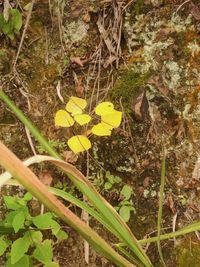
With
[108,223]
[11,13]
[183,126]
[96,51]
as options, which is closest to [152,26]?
[96,51]

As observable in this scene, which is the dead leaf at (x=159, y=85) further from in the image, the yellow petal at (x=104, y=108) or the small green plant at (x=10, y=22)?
the small green plant at (x=10, y=22)

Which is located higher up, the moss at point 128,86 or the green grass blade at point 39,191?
the green grass blade at point 39,191

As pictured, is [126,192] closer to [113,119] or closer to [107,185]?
[107,185]

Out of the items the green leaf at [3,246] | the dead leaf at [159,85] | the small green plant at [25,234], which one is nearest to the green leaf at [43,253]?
the small green plant at [25,234]

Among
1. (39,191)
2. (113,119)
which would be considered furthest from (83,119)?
(39,191)

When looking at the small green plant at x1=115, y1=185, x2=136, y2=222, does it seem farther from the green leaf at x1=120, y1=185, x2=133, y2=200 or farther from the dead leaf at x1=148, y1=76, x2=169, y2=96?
the dead leaf at x1=148, y1=76, x2=169, y2=96

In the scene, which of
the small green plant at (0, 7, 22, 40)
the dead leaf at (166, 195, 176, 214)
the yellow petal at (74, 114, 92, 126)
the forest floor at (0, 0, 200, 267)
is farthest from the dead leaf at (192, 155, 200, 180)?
the small green plant at (0, 7, 22, 40)

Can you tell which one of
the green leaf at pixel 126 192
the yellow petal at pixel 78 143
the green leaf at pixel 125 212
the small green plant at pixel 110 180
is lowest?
the green leaf at pixel 125 212
